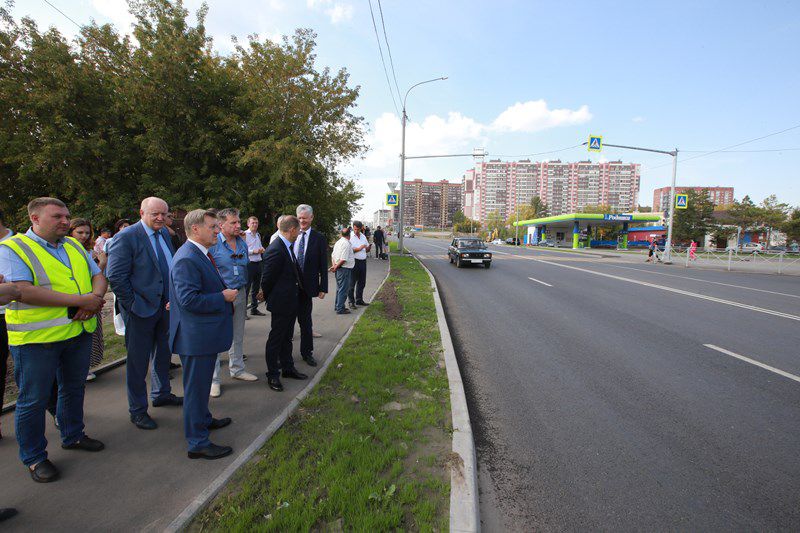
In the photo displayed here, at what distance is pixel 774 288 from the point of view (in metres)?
13.5

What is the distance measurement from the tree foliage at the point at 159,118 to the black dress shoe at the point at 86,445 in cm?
1493

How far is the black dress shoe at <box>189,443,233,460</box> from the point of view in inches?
117

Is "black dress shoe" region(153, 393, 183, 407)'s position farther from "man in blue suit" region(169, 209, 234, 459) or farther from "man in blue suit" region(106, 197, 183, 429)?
"man in blue suit" region(169, 209, 234, 459)

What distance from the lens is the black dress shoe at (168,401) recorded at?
3854 mm

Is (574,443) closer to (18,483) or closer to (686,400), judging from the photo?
(686,400)

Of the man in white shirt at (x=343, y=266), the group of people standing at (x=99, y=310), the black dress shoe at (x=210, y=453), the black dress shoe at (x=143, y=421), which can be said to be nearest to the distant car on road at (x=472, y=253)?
the man in white shirt at (x=343, y=266)

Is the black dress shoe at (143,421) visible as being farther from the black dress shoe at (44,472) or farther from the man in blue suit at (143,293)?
the black dress shoe at (44,472)

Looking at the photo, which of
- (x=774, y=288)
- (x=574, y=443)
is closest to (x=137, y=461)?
(x=574, y=443)

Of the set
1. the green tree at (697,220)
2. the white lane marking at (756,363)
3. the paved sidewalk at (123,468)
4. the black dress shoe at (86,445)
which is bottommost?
the paved sidewalk at (123,468)

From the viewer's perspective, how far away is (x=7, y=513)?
2.33m

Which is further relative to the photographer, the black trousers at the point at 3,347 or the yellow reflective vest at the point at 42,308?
the black trousers at the point at 3,347

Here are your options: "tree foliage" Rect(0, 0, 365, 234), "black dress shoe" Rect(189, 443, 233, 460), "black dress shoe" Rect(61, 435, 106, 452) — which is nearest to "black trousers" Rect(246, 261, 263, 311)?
"black dress shoe" Rect(61, 435, 106, 452)

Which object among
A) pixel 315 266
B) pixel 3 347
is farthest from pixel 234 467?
pixel 315 266

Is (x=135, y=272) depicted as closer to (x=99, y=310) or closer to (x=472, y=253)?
(x=99, y=310)
